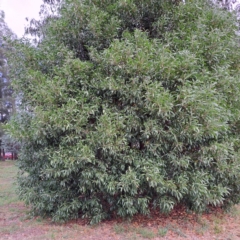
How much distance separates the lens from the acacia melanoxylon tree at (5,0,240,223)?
11.6 feet

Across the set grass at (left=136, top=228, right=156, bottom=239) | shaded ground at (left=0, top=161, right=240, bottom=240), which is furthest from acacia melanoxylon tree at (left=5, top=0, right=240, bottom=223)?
grass at (left=136, top=228, right=156, bottom=239)

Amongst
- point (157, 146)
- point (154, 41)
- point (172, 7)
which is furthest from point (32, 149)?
point (172, 7)

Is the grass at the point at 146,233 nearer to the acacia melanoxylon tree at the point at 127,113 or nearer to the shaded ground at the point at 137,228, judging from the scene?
the shaded ground at the point at 137,228

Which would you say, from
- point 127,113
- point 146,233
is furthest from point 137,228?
point 127,113

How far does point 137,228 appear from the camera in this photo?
4102 millimetres

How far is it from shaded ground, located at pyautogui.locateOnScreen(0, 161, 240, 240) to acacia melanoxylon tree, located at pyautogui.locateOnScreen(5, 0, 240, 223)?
210mm

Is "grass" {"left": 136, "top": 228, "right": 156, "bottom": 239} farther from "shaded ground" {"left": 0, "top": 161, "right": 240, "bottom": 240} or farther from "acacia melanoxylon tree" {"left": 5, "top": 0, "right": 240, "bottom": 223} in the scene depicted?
"acacia melanoxylon tree" {"left": 5, "top": 0, "right": 240, "bottom": 223}

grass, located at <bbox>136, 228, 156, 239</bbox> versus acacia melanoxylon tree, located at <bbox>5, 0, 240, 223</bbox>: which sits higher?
acacia melanoxylon tree, located at <bbox>5, 0, 240, 223</bbox>

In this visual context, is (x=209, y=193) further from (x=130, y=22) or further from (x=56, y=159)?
(x=130, y=22)

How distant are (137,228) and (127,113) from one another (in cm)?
199

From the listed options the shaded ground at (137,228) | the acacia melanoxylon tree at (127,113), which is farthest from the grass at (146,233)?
the acacia melanoxylon tree at (127,113)

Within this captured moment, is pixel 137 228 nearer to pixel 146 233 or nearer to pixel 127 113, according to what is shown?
pixel 146 233

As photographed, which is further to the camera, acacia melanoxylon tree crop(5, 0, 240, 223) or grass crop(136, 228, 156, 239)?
grass crop(136, 228, 156, 239)

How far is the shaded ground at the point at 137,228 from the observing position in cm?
387
